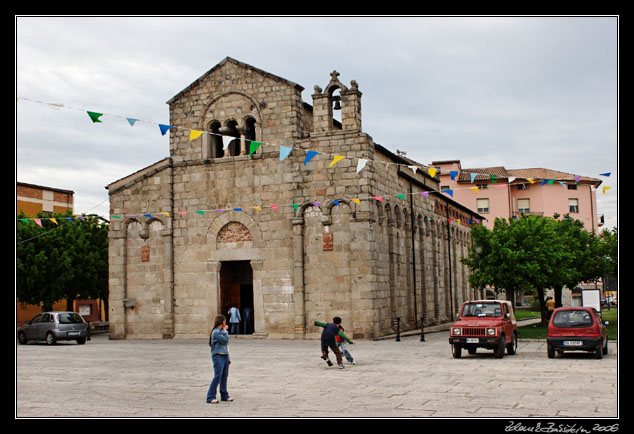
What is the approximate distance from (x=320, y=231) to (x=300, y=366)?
988 cm

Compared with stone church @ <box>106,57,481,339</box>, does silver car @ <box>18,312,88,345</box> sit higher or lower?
lower

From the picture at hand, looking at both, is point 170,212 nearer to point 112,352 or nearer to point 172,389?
point 112,352

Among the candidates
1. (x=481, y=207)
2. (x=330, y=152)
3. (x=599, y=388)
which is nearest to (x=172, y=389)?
(x=599, y=388)

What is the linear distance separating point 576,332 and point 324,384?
7.83 metres

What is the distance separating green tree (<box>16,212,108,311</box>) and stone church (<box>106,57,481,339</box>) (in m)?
7.52

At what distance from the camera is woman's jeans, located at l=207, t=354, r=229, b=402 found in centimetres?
1138

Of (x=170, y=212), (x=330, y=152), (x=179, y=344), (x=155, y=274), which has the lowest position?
(x=179, y=344)

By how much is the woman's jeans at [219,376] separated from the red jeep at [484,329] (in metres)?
8.78

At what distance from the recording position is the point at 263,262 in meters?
27.5

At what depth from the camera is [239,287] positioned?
29.8 meters

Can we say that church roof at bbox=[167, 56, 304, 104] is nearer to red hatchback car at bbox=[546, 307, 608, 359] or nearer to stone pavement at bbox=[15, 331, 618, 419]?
stone pavement at bbox=[15, 331, 618, 419]

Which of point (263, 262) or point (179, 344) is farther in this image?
point (263, 262)

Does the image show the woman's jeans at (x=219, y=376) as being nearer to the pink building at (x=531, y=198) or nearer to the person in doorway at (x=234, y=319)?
the person in doorway at (x=234, y=319)

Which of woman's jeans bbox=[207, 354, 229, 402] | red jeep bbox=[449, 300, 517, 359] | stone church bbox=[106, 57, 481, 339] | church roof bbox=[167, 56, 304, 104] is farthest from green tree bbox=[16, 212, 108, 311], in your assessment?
woman's jeans bbox=[207, 354, 229, 402]
